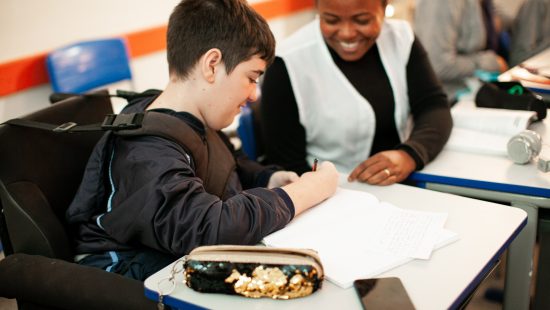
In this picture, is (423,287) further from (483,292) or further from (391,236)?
(483,292)

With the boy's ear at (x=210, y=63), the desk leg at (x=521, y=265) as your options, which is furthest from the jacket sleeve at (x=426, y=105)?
the boy's ear at (x=210, y=63)

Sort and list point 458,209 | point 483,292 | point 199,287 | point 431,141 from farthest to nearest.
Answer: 1. point 483,292
2. point 431,141
3. point 458,209
4. point 199,287

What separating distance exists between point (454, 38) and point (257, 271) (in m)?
2.48

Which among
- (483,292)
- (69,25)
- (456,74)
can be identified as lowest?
(483,292)

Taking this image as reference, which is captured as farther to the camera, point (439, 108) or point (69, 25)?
point (69, 25)

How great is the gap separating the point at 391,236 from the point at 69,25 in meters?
2.42

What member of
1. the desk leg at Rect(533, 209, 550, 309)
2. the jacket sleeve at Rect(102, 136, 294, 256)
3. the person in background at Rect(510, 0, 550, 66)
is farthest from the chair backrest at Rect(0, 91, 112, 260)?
the person in background at Rect(510, 0, 550, 66)

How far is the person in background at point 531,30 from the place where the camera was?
3494mm

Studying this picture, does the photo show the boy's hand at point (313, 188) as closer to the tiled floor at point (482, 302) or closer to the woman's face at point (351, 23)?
the woman's face at point (351, 23)

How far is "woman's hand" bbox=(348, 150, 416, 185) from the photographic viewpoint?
164 cm

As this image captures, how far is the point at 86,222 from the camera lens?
145 cm

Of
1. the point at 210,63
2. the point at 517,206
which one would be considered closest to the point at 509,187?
the point at 517,206

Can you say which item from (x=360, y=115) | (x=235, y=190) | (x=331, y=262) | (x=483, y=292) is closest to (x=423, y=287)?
(x=331, y=262)

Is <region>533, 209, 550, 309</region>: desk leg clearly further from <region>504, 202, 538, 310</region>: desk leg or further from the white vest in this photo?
the white vest
